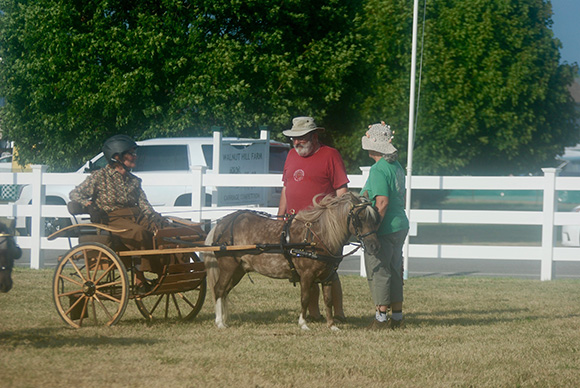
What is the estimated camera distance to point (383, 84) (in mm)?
31688

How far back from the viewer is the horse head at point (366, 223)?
7.87 m

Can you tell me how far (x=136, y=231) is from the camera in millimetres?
8344

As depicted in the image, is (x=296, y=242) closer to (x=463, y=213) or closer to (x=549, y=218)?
(x=463, y=213)

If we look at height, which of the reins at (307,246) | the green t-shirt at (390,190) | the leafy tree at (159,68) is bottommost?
the reins at (307,246)

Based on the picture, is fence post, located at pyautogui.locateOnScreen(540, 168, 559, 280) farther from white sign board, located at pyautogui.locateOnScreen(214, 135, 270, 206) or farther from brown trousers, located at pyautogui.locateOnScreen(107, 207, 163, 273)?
brown trousers, located at pyautogui.locateOnScreen(107, 207, 163, 273)

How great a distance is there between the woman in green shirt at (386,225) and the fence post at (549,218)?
17.2 ft

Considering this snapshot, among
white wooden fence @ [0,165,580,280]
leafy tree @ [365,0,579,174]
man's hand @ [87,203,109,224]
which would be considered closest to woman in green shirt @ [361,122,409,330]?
man's hand @ [87,203,109,224]

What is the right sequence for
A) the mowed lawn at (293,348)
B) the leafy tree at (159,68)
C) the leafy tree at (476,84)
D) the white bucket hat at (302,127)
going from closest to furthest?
the mowed lawn at (293,348), the white bucket hat at (302,127), the leafy tree at (159,68), the leafy tree at (476,84)

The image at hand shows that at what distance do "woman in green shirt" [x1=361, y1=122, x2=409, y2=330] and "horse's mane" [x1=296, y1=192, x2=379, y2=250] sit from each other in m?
0.36

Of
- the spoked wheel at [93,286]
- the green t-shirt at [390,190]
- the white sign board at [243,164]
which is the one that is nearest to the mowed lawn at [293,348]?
the spoked wheel at [93,286]

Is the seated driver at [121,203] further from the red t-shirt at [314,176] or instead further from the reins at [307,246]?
the red t-shirt at [314,176]

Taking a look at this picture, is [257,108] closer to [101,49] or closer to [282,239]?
[101,49]

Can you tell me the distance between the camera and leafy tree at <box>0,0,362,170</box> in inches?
942

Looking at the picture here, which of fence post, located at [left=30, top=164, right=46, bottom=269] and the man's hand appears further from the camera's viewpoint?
fence post, located at [left=30, top=164, right=46, bottom=269]
